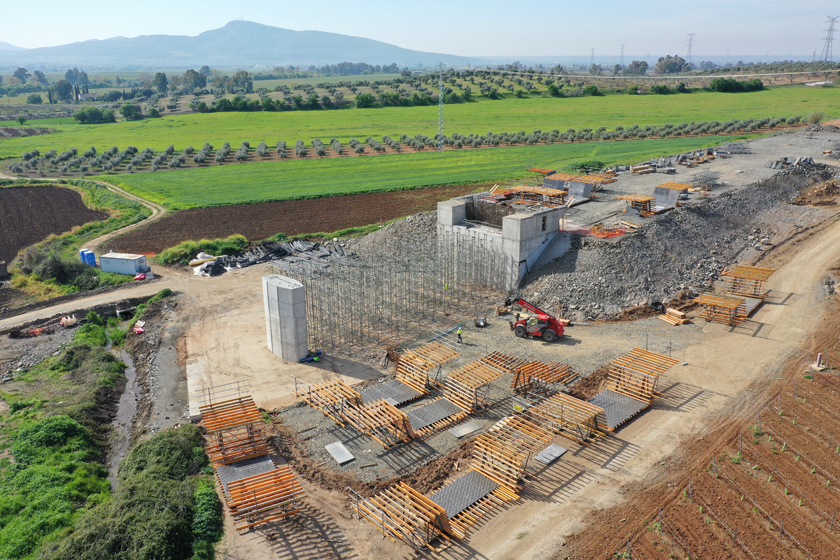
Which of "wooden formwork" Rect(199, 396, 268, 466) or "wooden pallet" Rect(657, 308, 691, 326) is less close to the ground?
"wooden pallet" Rect(657, 308, 691, 326)

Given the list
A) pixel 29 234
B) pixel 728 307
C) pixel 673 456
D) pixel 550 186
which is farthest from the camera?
pixel 29 234

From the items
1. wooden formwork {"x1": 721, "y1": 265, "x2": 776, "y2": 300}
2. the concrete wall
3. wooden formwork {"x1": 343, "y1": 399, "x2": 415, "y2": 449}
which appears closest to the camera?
wooden formwork {"x1": 343, "y1": 399, "x2": 415, "y2": 449}

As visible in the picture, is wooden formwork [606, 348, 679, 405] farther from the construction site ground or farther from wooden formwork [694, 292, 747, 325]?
wooden formwork [694, 292, 747, 325]

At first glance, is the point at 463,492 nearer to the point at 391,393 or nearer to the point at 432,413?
the point at 432,413

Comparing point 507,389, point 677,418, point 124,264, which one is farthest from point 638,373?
point 124,264

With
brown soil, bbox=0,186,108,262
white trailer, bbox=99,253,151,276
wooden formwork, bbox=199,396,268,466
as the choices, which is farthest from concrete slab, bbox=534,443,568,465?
brown soil, bbox=0,186,108,262

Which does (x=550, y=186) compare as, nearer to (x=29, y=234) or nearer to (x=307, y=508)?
(x=307, y=508)

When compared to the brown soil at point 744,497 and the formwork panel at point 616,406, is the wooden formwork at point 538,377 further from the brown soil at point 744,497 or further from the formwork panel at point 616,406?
the brown soil at point 744,497

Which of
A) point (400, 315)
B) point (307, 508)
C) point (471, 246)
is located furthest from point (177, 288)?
point (307, 508)
